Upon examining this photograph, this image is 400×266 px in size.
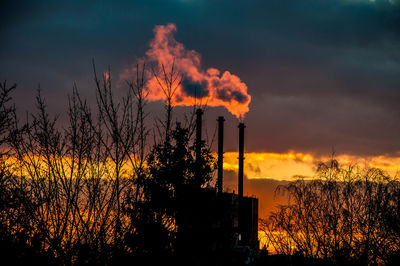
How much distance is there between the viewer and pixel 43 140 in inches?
370

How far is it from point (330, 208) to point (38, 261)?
10512 millimetres

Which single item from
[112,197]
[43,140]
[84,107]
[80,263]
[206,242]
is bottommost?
[80,263]

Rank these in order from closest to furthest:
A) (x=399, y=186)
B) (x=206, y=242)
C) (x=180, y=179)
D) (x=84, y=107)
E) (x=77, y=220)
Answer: (x=206, y=242) < (x=77, y=220) < (x=84, y=107) < (x=180, y=179) < (x=399, y=186)

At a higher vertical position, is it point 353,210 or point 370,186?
point 370,186

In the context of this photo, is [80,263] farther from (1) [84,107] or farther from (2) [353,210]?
(2) [353,210]

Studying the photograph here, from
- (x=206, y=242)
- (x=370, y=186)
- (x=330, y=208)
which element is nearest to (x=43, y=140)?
(x=206, y=242)

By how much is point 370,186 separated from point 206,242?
8.89 metres

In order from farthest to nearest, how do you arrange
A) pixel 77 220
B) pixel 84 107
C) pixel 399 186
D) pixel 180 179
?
pixel 399 186, pixel 180 179, pixel 84 107, pixel 77 220

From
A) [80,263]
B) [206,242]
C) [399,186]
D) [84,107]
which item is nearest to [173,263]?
[206,242]

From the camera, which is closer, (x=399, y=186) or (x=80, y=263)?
(x=80, y=263)

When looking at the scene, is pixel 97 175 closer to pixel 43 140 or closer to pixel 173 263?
pixel 43 140

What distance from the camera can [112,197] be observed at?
27.5ft

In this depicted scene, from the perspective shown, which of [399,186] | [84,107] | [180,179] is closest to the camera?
[84,107]

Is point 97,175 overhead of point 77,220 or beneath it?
overhead
